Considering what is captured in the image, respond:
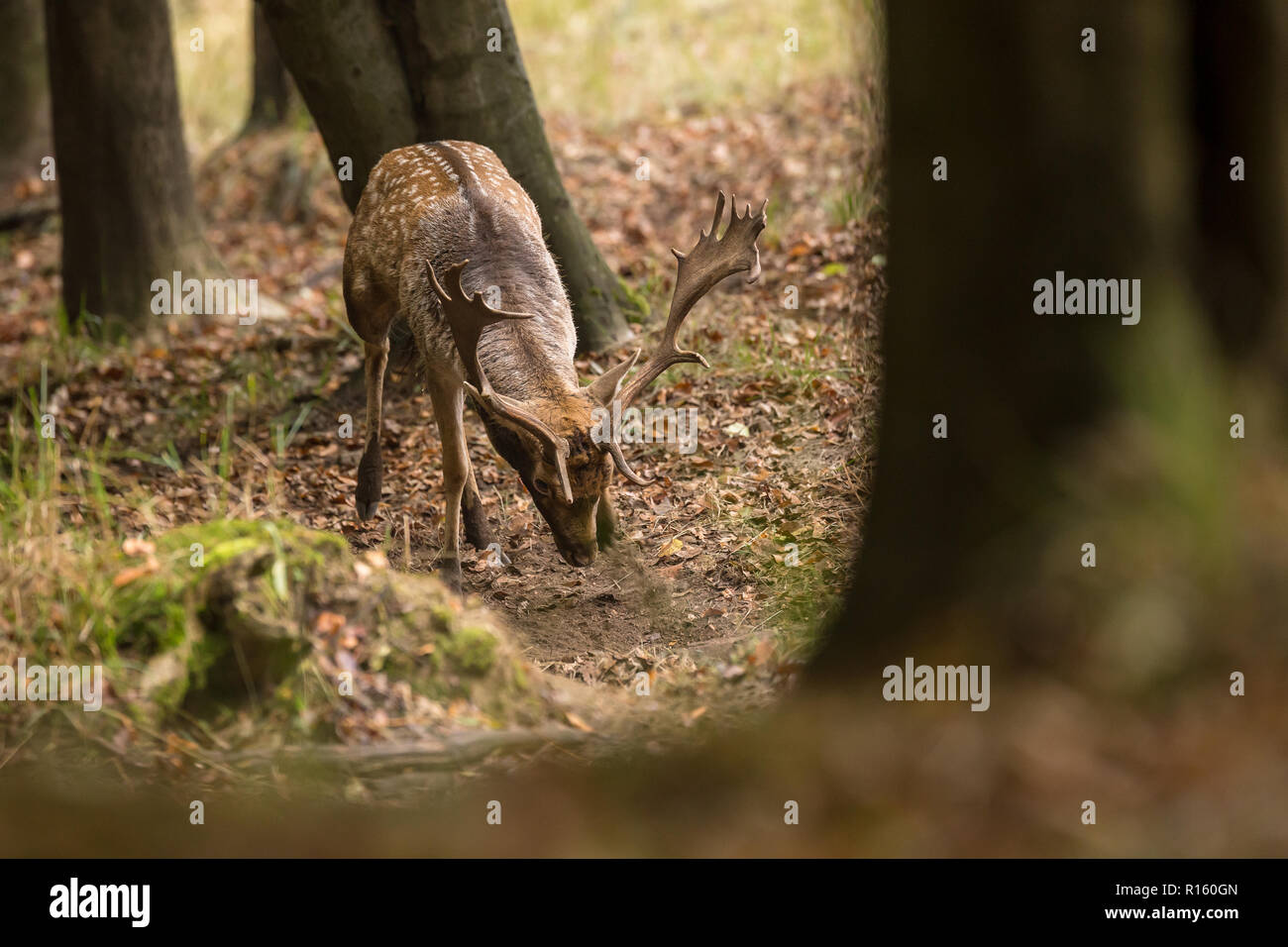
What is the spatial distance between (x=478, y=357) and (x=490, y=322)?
235mm

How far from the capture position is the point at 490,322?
20.9ft

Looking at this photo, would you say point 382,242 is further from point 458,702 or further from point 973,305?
point 973,305

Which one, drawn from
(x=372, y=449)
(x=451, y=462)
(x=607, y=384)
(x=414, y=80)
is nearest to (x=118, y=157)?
(x=414, y=80)

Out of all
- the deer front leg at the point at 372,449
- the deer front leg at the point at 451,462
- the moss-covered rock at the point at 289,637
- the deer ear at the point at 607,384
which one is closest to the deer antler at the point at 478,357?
the deer ear at the point at 607,384

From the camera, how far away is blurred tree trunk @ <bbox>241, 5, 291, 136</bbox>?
1484cm

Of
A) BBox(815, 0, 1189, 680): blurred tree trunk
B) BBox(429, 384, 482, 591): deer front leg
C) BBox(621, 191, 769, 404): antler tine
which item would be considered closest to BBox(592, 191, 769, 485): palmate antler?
BBox(621, 191, 769, 404): antler tine

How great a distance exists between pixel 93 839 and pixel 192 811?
31 centimetres

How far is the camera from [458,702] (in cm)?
463

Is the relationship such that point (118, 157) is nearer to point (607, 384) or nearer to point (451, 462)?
point (451, 462)

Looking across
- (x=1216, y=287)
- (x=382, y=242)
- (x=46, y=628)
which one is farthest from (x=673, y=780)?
(x=382, y=242)

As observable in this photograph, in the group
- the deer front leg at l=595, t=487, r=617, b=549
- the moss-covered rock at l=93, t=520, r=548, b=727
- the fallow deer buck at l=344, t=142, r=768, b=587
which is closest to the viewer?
the moss-covered rock at l=93, t=520, r=548, b=727

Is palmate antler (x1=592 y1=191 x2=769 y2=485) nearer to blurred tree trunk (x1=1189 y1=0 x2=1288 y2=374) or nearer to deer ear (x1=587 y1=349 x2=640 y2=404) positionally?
deer ear (x1=587 y1=349 x2=640 y2=404)

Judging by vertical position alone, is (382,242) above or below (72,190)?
below

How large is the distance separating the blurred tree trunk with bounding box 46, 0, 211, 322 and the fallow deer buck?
12.6 ft
